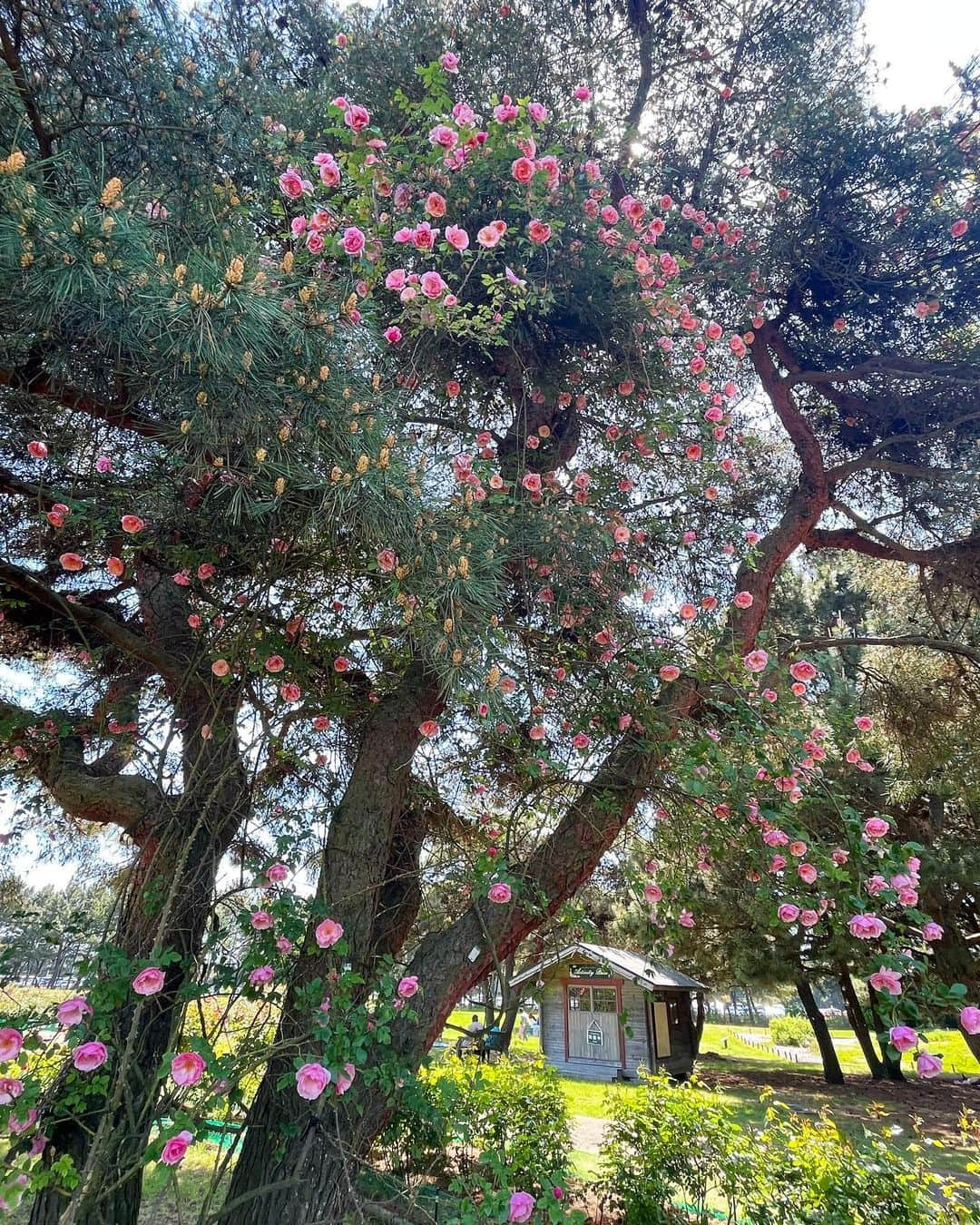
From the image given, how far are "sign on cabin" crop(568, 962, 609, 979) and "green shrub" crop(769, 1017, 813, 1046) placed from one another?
16.5m

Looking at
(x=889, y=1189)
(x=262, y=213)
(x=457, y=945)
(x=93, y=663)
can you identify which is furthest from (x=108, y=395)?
(x=889, y=1189)

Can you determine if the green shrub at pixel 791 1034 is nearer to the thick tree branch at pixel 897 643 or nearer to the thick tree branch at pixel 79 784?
the thick tree branch at pixel 897 643

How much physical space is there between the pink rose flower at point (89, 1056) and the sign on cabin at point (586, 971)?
41.6ft

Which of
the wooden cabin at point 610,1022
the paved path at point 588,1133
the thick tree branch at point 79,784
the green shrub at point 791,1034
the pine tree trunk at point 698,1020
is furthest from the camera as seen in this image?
the green shrub at point 791,1034

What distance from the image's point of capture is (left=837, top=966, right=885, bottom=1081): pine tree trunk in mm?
12398

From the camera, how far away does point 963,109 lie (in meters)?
3.54

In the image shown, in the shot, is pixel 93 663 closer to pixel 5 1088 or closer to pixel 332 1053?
pixel 5 1088

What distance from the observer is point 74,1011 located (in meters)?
1.95

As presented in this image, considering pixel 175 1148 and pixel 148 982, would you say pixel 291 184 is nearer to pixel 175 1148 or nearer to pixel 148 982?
pixel 148 982

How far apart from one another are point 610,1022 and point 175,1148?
14.4 meters

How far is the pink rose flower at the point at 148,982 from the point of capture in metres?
1.92

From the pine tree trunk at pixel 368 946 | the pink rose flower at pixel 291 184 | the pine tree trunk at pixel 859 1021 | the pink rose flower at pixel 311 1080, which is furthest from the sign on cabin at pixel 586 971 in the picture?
the pink rose flower at pixel 291 184

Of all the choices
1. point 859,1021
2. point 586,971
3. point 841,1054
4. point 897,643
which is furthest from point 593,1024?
point 841,1054

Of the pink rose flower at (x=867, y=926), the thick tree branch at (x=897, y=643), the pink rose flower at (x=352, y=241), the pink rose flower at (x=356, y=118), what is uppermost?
the pink rose flower at (x=356, y=118)
